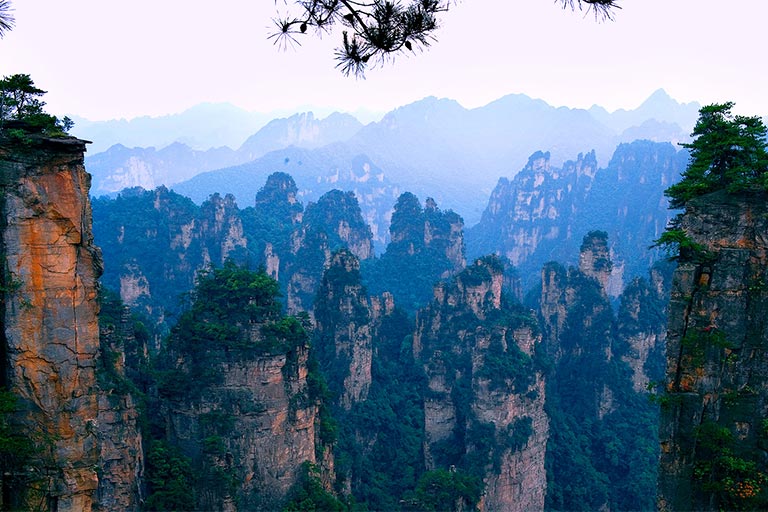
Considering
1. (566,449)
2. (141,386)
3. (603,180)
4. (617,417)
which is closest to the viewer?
(141,386)

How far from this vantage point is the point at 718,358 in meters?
12.1

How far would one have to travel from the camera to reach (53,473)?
1080cm

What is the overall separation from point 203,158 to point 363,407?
118m

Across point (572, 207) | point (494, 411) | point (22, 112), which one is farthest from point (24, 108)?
point (572, 207)

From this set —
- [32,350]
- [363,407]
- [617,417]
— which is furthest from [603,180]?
A: [32,350]

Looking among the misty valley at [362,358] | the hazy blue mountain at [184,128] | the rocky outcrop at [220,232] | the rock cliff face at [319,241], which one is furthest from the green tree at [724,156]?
the hazy blue mountain at [184,128]

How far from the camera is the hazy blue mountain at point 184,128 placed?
531 ft

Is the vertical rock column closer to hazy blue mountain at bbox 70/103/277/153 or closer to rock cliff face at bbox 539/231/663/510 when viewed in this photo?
rock cliff face at bbox 539/231/663/510

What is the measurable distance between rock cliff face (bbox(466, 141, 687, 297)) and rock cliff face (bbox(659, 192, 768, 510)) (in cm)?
5840

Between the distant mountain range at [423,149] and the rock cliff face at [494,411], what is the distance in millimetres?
75293

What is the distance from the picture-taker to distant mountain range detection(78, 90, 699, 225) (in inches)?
4557

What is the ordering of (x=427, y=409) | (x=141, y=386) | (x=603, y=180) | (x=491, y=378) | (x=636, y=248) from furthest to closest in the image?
(x=603, y=180) < (x=636, y=248) < (x=427, y=409) < (x=491, y=378) < (x=141, y=386)

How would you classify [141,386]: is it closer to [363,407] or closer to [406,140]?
[363,407]

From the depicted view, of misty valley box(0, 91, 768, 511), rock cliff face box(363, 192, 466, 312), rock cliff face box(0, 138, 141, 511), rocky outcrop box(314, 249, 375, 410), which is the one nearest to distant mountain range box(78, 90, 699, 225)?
rock cliff face box(363, 192, 466, 312)
